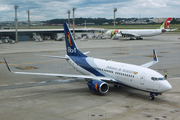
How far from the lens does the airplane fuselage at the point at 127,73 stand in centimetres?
2438

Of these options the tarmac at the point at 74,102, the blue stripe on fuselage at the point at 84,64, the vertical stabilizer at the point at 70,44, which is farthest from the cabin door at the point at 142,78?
the vertical stabilizer at the point at 70,44

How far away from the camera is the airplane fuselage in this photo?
24375 millimetres

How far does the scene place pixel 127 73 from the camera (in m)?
26.8

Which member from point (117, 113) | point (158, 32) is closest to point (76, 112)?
point (117, 113)

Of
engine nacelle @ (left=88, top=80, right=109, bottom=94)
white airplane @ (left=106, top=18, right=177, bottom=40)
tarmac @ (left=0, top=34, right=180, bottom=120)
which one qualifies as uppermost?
white airplane @ (left=106, top=18, right=177, bottom=40)

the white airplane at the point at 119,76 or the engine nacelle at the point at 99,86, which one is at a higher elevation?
the white airplane at the point at 119,76

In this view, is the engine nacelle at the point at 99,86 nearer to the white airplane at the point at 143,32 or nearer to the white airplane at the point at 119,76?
the white airplane at the point at 119,76

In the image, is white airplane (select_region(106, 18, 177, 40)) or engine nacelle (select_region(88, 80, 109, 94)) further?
white airplane (select_region(106, 18, 177, 40))

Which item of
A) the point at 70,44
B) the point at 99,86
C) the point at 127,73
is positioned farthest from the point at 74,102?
the point at 70,44

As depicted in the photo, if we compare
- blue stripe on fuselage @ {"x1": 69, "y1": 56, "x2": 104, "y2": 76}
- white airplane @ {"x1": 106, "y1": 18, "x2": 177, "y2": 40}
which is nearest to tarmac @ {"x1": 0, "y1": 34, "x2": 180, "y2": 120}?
blue stripe on fuselage @ {"x1": 69, "y1": 56, "x2": 104, "y2": 76}

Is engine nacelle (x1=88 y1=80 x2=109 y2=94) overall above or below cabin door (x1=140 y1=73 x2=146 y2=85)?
below

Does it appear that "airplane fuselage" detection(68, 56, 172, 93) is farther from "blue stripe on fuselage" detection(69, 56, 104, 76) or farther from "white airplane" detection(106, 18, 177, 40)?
"white airplane" detection(106, 18, 177, 40)

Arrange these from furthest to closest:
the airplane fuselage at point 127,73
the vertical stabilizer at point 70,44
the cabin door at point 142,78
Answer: the vertical stabilizer at point 70,44 → the cabin door at point 142,78 → the airplane fuselage at point 127,73

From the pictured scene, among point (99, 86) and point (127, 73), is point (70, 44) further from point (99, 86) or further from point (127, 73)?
point (127, 73)
